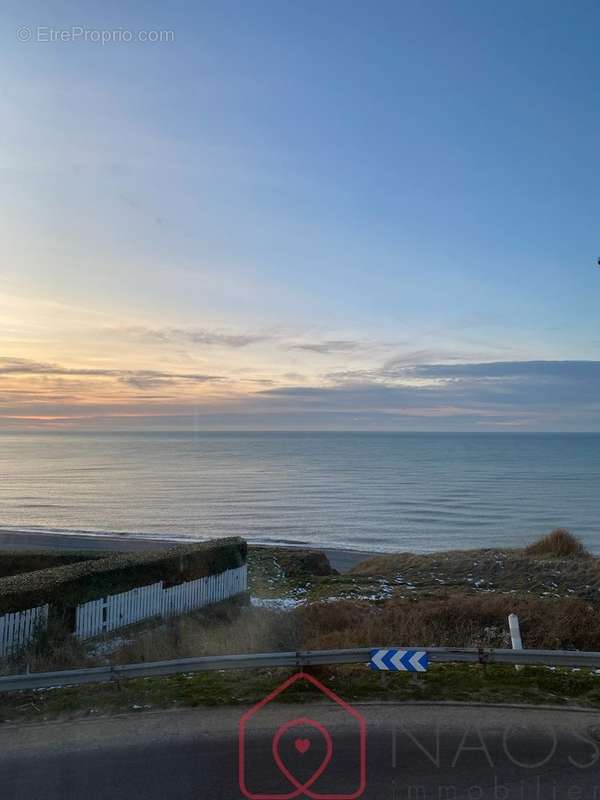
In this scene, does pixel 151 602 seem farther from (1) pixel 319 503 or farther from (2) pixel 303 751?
(1) pixel 319 503

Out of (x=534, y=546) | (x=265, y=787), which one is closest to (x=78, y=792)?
(x=265, y=787)

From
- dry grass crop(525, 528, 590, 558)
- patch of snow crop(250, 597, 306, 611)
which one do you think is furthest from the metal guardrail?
dry grass crop(525, 528, 590, 558)

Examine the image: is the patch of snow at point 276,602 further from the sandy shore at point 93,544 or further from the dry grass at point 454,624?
the sandy shore at point 93,544

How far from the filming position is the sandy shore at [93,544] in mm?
34062

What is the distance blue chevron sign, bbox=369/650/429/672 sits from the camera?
8625 millimetres

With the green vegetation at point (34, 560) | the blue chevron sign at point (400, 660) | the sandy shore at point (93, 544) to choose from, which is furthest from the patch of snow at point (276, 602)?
the sandy shore at point (93, 544)

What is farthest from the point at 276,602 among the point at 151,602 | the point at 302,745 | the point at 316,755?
the point at 316,755

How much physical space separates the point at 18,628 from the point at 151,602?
383cm

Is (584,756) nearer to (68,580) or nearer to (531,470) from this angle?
(68,580)

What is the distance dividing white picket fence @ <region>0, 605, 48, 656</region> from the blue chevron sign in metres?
6.84

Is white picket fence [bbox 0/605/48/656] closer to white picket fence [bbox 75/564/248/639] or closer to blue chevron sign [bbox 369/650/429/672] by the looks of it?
white picket fence [bbox 75/564/248/639]

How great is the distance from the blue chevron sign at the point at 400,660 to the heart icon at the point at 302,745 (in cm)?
183

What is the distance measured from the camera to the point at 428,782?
20.0ft

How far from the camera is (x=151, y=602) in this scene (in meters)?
15.8
